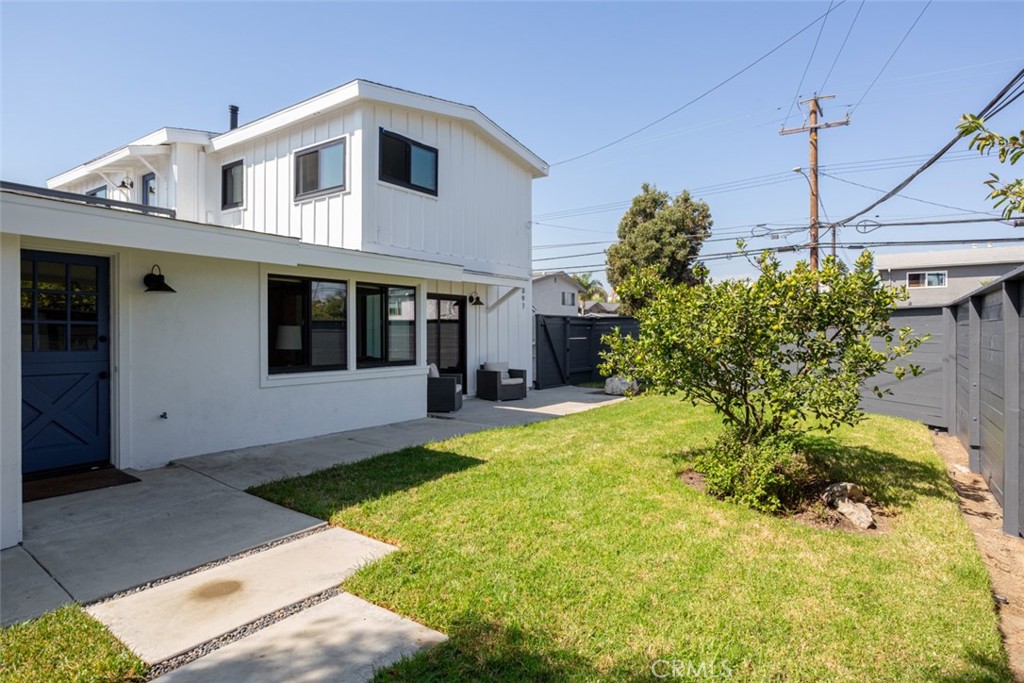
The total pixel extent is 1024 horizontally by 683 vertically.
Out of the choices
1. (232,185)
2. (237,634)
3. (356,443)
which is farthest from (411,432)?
(232,185)

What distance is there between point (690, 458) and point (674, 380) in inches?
59.4

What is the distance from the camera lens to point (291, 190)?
33.8ft

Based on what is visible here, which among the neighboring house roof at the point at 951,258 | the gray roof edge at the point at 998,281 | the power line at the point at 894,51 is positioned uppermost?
the power line at the point at 894,51

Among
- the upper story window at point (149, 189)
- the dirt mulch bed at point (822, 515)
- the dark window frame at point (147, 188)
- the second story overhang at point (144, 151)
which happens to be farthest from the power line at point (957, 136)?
the dark window frame at point (147, 188)

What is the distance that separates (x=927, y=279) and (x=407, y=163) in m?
29.9

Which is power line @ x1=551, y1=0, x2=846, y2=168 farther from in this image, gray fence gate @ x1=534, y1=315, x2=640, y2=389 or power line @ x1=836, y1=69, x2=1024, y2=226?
gray fence gate @ x1=534, y1=315, x2=640, y2=389

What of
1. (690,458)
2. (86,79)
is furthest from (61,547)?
(86,79)

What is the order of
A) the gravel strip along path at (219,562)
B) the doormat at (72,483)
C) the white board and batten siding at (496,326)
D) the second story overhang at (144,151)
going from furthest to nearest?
the white board and batten siding at (496,326)
the second story overhang at (144,151)
the doormat at (72,483)
the gravel strip along path at (219,562)

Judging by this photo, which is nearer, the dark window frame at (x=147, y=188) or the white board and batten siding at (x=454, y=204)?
the white board and batten siding at (x=454, y=204)

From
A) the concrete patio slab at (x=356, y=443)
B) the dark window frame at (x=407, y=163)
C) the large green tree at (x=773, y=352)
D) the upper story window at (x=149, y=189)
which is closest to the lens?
the large green tree at (x=773, y=352)

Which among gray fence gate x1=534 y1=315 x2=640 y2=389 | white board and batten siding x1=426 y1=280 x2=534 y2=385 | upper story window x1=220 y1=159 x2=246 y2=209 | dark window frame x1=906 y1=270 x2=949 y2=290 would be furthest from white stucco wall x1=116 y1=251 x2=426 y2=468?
dark window frame x1=906 y1=270 x2=949 y2=290

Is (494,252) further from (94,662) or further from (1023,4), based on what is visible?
(94,662)

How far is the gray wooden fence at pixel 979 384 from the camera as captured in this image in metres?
4.21

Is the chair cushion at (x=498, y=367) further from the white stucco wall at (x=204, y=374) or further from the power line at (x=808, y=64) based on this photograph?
the power line at (x=808, y=64)
